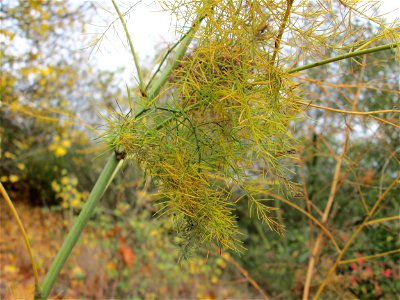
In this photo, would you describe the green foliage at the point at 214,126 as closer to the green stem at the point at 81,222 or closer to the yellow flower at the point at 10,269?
the green stem at the point at 81,222

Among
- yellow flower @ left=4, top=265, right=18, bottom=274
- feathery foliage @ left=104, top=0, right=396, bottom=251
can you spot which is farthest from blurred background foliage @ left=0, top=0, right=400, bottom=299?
feathery foliage @ left=104, top=0, right=396, bottom=251

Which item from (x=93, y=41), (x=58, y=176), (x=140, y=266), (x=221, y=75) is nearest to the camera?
(x=221, y=75)

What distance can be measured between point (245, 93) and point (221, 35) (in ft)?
0.37

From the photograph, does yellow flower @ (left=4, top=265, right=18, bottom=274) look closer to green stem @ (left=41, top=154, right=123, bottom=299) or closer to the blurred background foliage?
the blurred background foliage

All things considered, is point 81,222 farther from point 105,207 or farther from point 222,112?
point 105,207

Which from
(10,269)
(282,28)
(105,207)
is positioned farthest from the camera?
(105,207)

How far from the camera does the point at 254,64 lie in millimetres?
820

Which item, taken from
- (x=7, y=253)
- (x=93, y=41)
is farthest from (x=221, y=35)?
(x=7, y=253)

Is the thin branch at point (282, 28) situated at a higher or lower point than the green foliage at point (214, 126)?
higher

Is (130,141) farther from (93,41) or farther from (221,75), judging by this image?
(93,41)

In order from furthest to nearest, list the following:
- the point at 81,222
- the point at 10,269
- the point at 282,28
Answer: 1. the point at 10,269
2. the point at 81,222
3. the point at 282,28

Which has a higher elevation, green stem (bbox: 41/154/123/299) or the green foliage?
the green foliage

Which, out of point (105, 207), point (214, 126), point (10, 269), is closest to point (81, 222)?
point (214, 126)

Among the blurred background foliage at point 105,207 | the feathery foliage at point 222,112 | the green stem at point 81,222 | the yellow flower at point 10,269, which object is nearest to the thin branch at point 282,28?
the feathery foliage at point 222,112
